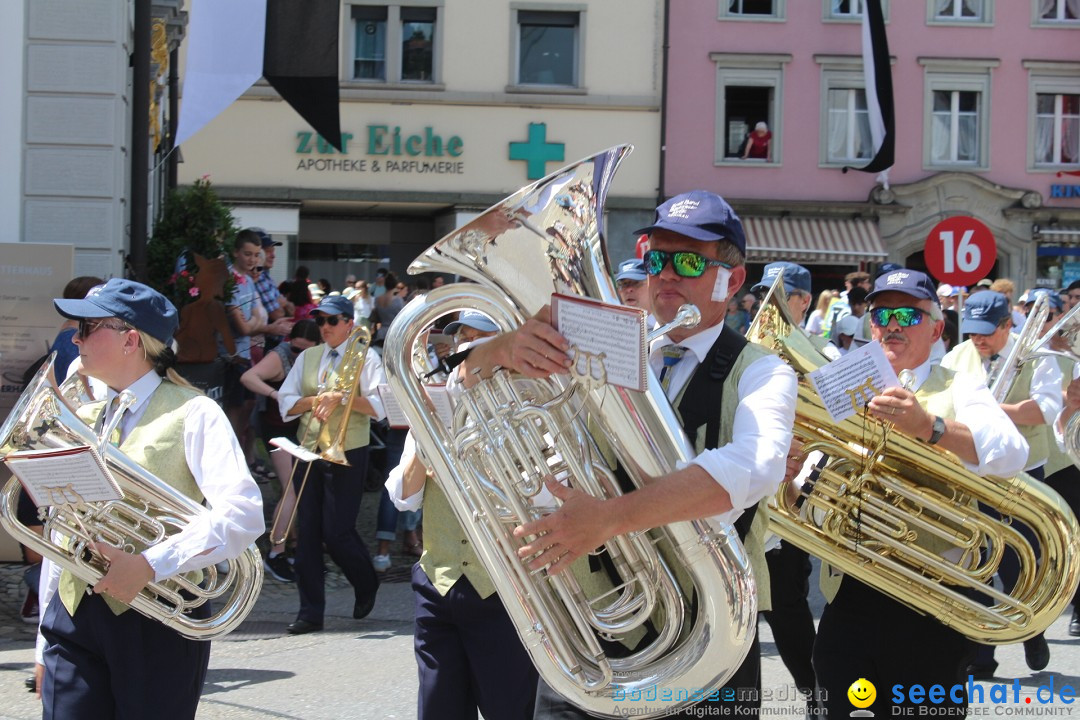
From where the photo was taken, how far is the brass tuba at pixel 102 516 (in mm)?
3436

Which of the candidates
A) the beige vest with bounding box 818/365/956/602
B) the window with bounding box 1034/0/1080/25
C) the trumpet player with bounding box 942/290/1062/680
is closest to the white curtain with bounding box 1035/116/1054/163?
the window with bounding box 1034/0/1080/25

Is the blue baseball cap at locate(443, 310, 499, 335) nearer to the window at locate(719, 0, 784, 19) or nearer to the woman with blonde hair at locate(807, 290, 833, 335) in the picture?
the woman with blonde hair at locate(807, 290, 833, 335)

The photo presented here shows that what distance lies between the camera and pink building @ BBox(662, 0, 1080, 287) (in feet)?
81.5

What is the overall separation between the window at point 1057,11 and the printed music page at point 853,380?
24120mm

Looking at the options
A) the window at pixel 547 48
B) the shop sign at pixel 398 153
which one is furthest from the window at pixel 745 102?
the shop sign at pixel 398 153

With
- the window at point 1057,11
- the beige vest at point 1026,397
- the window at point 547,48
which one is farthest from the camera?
the window at point 1057,11

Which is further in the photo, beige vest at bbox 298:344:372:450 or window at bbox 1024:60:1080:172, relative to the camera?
window at bbox 1024:60:1080:172

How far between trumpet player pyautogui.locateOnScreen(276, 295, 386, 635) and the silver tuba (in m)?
4.49

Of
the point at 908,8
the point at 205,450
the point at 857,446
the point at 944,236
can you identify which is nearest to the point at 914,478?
the point at 857,446

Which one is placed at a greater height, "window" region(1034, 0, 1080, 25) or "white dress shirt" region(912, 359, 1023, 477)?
"window" region(1034, 0, 1080, 25)

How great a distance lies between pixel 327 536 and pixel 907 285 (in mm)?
4143

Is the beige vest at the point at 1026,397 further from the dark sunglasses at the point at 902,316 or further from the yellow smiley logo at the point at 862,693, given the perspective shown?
the yellow smiley logo at the point at 862,693

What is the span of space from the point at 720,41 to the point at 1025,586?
21.7 metres

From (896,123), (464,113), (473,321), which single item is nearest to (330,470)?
(473,321)
